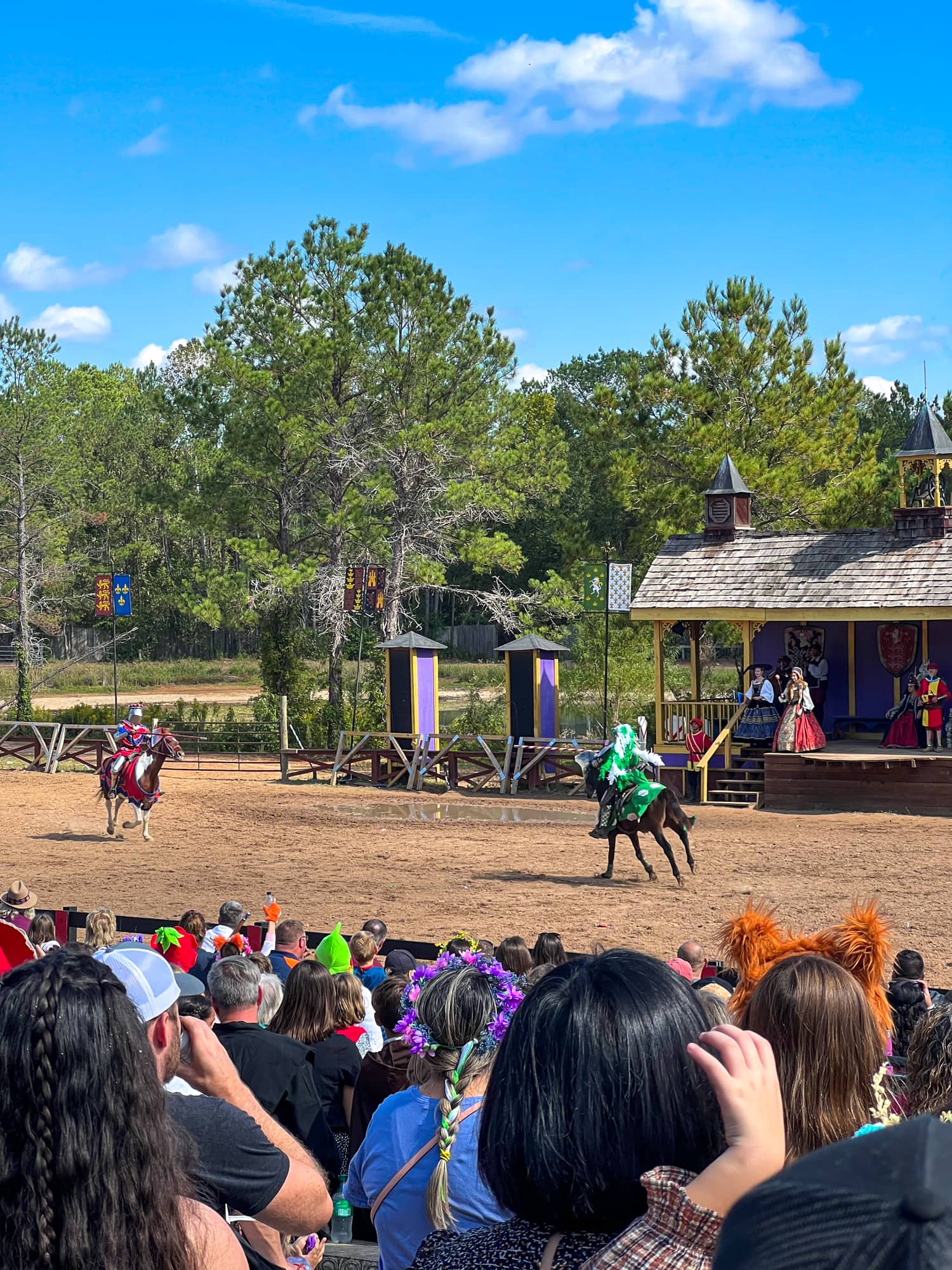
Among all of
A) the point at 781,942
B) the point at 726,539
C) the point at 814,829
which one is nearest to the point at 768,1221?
the point at 781,942

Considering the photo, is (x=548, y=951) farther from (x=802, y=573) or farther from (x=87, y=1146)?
(x=802, y=573)

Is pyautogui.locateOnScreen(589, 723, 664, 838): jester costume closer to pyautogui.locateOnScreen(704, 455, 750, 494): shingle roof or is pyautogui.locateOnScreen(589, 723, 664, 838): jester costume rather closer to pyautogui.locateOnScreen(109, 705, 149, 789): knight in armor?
pyautogui.locateOnScreen(109, 705, 149, 789): knight in armor

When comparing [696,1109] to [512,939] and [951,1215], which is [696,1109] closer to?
[951,1215]

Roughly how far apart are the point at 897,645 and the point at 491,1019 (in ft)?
73.6

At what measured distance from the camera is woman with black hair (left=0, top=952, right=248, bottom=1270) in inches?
77.4

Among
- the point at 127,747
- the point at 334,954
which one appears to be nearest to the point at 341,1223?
the point at 334,954

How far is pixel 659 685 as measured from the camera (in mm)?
24125

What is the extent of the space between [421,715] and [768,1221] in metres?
25.8

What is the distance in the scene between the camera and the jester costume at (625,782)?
1553 cm

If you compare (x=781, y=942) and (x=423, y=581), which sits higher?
(x=423, y=581)

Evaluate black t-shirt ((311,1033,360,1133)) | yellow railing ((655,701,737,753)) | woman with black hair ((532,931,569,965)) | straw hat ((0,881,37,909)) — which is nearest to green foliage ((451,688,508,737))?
yellow railing ((655,701,737,753))

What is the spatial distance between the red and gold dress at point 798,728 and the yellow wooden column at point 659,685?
6.99 feet

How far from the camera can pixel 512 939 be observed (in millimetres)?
7699

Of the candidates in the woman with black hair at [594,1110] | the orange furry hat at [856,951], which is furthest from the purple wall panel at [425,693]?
the woman with black hair at [594,1110]
